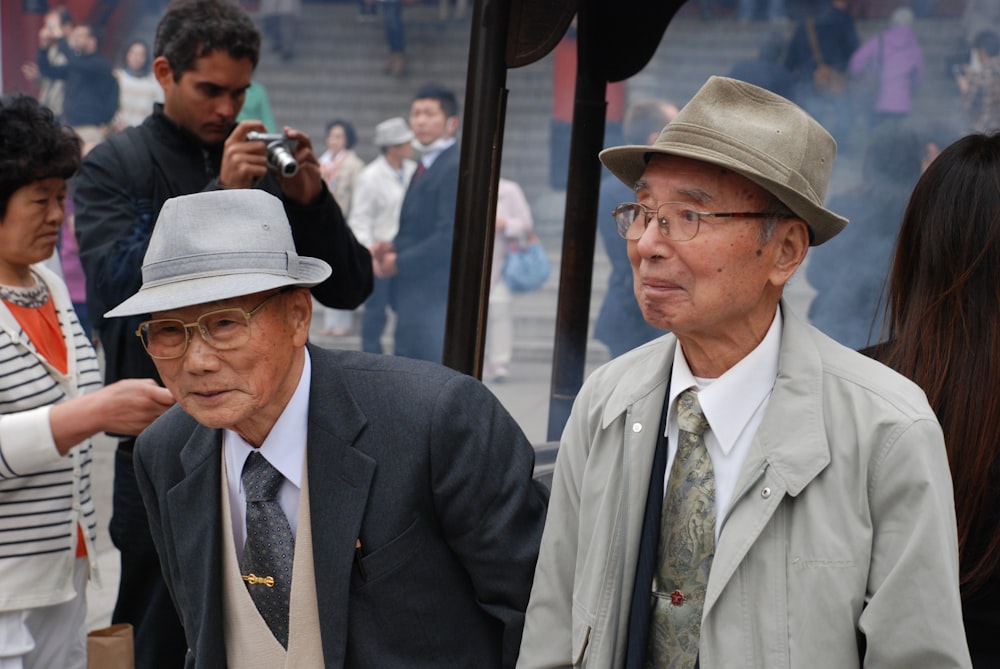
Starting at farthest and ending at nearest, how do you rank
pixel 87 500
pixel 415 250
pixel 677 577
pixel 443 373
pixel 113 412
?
pixel 415 250, pixel 87 500, pixel 113 412, pixel 443 373, pixel 677 577

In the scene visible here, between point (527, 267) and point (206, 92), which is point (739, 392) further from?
point (527, 267)

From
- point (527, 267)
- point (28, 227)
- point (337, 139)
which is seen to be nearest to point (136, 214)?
point (28, 227)

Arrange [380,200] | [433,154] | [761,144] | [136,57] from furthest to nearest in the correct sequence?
[136,57]
[380,200]
[433,154]
[761,144]

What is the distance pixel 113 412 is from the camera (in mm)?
2375

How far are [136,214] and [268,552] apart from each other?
1199mm

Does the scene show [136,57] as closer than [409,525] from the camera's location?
No

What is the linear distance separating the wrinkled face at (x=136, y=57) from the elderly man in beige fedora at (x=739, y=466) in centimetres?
826

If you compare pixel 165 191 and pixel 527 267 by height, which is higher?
pixel 165 191

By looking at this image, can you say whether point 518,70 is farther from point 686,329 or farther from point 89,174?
point 686,329

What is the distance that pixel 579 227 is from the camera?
320 centimetres

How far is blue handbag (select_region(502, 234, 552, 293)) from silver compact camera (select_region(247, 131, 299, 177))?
4.05 metres

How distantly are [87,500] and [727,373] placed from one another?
172 centimetres

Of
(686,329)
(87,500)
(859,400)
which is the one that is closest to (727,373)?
(686,329)

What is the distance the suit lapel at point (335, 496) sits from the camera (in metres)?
1.90
